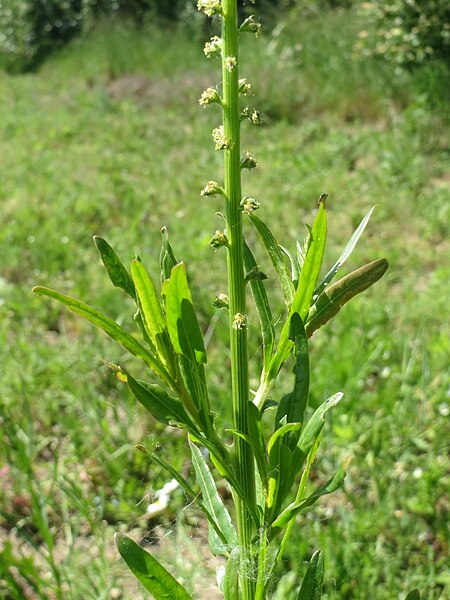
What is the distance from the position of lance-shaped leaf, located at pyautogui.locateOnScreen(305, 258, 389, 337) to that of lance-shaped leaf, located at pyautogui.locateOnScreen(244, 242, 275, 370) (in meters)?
0.05

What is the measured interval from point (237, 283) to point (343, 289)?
15 centimetres

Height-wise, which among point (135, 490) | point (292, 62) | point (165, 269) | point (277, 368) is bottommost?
point (135, 490)

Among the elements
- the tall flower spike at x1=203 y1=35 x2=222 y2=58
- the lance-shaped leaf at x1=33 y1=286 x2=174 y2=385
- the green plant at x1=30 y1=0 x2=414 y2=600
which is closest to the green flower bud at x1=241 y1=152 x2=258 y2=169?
the green plant at x1=30 y1=0 x2=414 y2=600

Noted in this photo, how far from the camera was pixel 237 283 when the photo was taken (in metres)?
0.87

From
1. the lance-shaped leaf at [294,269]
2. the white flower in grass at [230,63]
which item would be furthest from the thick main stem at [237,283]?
the lance-shaped leaf at [294,269]

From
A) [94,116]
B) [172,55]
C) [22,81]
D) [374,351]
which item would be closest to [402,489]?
[374,351]

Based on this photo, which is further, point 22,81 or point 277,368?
point 22,81

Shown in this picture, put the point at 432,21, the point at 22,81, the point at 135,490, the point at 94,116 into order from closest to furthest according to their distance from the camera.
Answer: the point at 135,490, the point at 432,21, the point at 94,116, the point at 22,81

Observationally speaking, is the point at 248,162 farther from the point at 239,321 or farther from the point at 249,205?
the point at 239,321

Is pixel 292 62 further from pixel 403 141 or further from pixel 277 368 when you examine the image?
pixel 277 368

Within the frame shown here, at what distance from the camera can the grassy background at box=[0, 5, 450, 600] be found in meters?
1.88

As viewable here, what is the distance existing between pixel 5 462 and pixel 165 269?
156cm

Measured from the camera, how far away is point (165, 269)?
0.97m

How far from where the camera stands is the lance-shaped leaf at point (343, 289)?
0.93m
